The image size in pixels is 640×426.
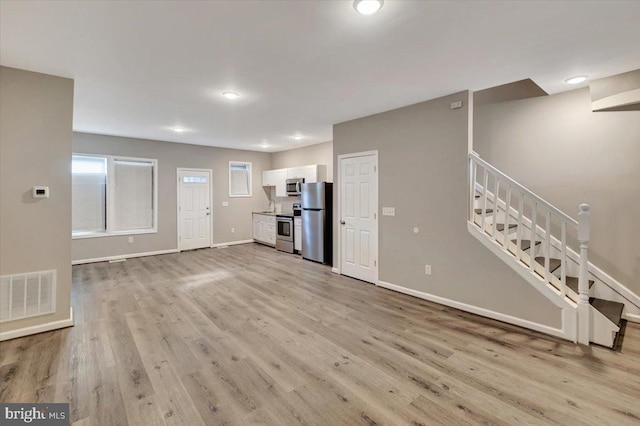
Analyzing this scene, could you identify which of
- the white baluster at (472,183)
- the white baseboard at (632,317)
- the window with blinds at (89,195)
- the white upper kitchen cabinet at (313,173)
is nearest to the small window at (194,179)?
the window with blinds at (89,195)

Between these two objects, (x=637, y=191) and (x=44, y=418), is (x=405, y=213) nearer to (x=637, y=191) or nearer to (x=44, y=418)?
(x=637, y=191)

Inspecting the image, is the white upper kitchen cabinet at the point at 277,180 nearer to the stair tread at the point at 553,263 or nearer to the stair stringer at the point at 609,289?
the stair stringer at the point at 609,289

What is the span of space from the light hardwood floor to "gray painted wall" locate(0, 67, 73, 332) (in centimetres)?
73

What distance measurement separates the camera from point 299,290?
4.24 metres

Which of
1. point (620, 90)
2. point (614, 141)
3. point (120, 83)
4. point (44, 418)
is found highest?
point (120, 83)

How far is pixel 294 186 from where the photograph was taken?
724cm

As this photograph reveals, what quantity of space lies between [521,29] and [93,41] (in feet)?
11.4

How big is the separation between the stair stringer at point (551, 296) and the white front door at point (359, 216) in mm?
1719

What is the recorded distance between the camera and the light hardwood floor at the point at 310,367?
72.7 inches

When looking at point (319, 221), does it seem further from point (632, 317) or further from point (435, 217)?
point (632, 317)

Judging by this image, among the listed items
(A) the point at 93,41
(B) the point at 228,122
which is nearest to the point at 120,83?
(A) the point at 93,41

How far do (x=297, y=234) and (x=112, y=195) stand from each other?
4111mm

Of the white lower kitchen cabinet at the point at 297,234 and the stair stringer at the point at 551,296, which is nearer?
the stair stringer at the point at 551,296

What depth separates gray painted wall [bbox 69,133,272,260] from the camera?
5953mm
